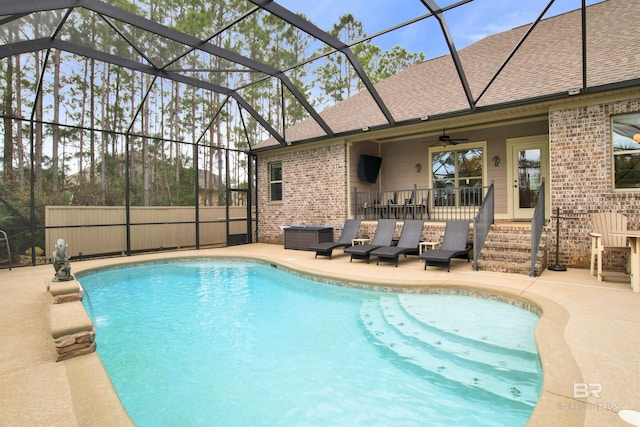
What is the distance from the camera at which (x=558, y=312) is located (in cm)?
404

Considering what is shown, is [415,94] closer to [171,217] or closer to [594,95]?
[594,95]

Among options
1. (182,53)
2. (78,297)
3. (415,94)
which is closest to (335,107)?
(415,94)

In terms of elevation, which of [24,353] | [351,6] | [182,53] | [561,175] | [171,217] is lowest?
[24,353]

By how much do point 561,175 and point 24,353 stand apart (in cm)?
908

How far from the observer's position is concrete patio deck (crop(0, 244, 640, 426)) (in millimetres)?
2168

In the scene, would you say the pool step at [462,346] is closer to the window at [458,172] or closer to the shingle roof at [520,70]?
the shingle roof at [520,70]

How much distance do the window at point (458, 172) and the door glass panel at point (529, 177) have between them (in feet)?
3.49

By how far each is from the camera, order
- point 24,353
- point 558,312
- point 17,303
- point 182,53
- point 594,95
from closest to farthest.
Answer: point 24,353, point 558,312, point 17,303, point 594,95, point 182,53

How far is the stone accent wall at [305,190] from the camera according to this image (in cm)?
1109

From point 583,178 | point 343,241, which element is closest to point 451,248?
point 583,178

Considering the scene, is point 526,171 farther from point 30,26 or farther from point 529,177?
point 30,26

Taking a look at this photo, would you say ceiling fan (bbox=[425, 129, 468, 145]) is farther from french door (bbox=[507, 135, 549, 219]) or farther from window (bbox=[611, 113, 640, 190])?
window (bbox=[611, 113, 640, 190])

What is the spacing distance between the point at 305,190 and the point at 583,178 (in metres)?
7.80

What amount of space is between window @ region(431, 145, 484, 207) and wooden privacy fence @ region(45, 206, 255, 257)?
746 centimetres
